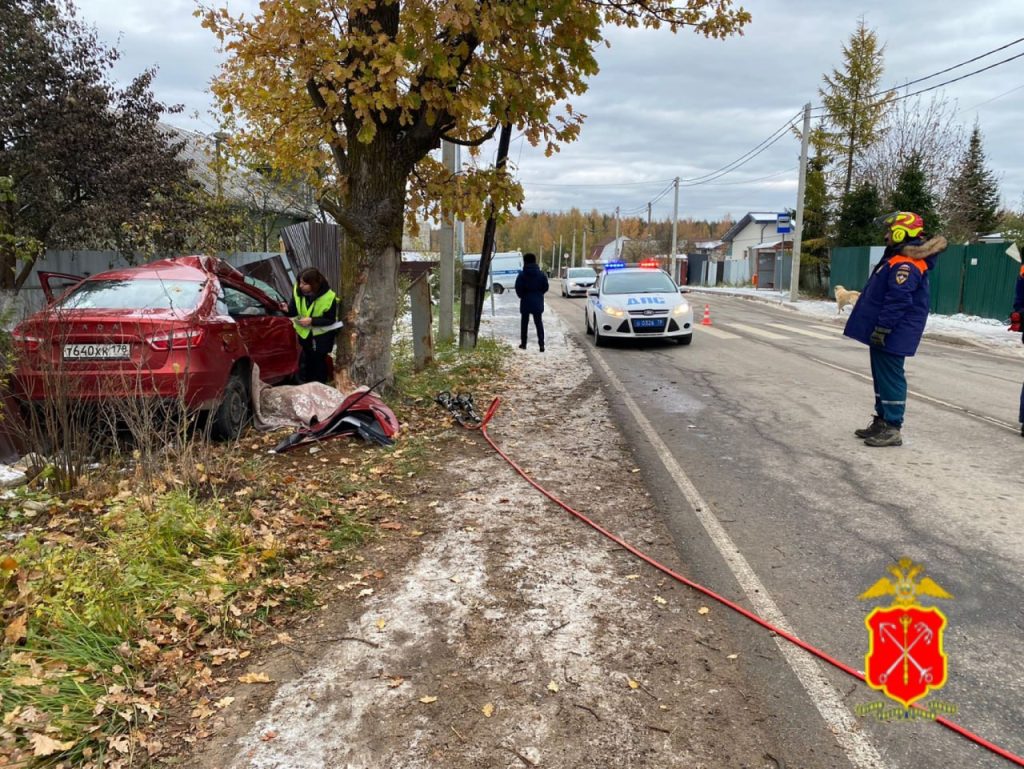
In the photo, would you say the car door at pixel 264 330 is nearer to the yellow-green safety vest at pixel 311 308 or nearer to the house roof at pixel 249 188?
the yellow-green safety vest at pixel 311 308

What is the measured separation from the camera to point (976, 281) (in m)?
20.7

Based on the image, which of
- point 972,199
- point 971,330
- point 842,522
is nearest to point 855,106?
point 972,199

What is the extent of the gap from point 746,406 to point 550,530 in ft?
14.9

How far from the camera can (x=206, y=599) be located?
3480mm

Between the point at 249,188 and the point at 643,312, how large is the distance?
35.5 feet

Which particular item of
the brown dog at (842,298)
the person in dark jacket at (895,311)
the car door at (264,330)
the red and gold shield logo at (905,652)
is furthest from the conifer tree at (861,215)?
the red and gold shield logo at (905,652)

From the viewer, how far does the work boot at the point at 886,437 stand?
6402 mm

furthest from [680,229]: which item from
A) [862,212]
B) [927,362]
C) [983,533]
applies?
[983,533]

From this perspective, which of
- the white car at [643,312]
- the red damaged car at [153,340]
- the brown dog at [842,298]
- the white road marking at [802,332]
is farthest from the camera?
the brown dog at [842,298]

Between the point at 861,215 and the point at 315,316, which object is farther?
the point at 861,215

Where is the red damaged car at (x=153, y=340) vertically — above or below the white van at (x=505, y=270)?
below

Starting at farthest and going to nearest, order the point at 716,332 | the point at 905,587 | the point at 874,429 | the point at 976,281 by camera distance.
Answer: the point at 976,281, the point at 716,332, the point at 874,429, the point at 905,587

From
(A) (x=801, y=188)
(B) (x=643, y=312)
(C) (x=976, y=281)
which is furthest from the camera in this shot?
(A) (x=801, y=188)

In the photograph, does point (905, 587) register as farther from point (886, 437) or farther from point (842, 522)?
point (886, 437)
